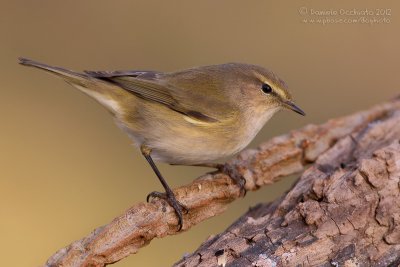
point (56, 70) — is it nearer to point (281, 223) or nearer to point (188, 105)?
point (188, 105)

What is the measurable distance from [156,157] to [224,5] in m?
5.04

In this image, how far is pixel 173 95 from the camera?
15.8 feet

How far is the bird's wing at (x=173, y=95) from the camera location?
475 centimetres

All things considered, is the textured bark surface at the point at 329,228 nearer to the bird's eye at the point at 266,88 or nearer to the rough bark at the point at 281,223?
the rough bark at the point at 281,223

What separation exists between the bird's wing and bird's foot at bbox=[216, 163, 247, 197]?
0.41 metres

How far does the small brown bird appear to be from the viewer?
183 inches

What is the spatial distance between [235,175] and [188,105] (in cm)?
65

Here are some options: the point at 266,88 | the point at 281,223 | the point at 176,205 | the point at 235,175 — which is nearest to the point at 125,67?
the point at 266,88

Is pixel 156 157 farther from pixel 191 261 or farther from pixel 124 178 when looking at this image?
pixel 124 178

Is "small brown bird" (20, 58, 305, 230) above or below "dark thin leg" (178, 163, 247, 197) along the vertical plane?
above

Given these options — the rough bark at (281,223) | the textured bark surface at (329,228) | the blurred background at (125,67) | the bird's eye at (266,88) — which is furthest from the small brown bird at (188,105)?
the blurred background at (125,67)

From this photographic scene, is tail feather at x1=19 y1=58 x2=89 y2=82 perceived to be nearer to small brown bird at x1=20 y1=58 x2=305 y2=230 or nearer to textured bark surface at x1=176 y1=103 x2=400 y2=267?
small brown bird at x1=20 y1=58 x2=305 y2=230

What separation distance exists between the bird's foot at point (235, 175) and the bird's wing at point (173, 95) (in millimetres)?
406

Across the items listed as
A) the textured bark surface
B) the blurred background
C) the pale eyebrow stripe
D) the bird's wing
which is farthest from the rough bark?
the blurred background
